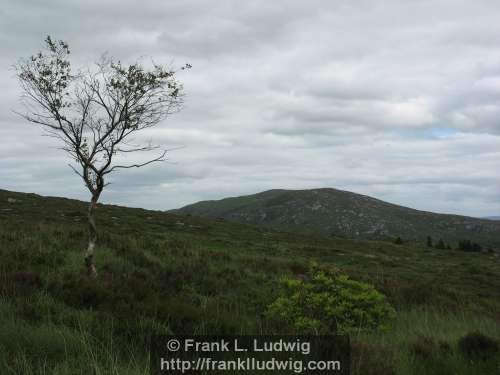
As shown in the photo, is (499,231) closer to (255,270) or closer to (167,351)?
(255,270)

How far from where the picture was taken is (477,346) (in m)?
6.96

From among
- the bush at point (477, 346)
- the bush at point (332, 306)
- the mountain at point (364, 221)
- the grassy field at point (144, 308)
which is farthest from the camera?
the mountain at point (364, 221)

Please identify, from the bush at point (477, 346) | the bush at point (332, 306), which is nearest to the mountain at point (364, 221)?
the bush at point (332, 306)

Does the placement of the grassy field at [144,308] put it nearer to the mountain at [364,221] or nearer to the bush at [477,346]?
the bush at [477,346]

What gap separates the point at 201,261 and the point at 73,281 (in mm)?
8887

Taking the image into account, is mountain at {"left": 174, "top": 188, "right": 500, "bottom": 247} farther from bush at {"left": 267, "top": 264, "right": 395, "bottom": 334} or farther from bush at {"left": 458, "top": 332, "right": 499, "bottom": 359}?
bush at {"left": 458, "top": 332, "right": 499, "bottom": 359}

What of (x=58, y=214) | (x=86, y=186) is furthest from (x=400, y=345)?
(x=58, y=214)

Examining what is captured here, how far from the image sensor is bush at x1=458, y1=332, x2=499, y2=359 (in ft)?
21.9

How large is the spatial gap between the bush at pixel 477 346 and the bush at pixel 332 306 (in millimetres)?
1801

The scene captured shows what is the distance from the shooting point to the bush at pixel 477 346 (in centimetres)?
668

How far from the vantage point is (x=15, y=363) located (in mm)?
4938

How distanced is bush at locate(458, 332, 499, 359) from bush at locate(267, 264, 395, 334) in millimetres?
1801

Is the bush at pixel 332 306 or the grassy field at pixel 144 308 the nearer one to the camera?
the grassy field at pixel 144 308

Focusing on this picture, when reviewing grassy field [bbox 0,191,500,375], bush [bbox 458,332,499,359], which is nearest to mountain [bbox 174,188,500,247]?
grassy field [bbox 0,191,500,375]
